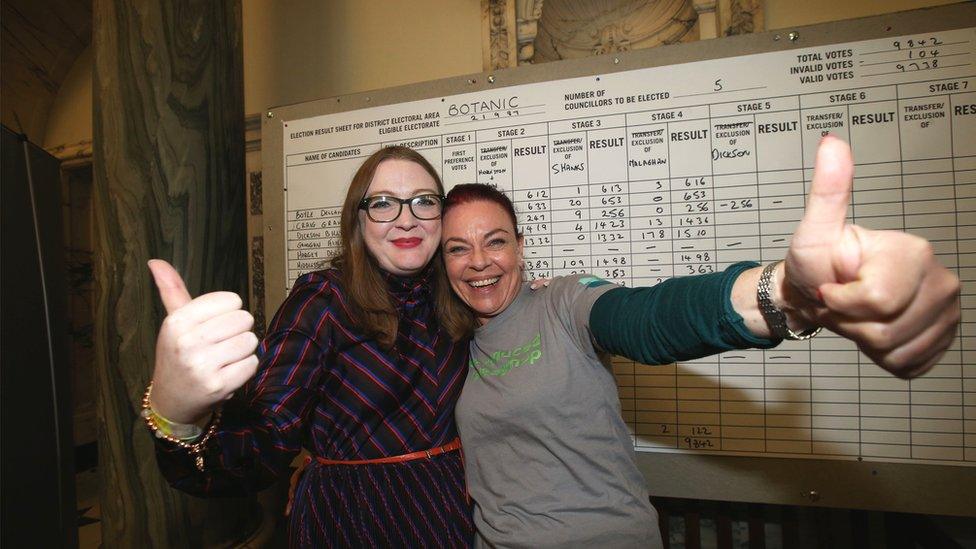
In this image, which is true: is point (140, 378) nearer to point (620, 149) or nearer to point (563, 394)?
point (563, 394)

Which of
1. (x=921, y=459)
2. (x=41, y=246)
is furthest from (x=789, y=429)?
(x=41, y=246)

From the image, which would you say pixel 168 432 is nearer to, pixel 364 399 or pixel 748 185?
pixel 364 399

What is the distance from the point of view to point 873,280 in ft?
1.39

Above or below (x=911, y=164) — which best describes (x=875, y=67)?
above

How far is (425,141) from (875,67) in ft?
4.18

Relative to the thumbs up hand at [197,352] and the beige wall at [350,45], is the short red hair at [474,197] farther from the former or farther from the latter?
the beige wall at [350,45]

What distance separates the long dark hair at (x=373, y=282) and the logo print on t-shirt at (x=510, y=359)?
10 cm

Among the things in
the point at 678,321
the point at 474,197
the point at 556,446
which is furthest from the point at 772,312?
the point at 474,197

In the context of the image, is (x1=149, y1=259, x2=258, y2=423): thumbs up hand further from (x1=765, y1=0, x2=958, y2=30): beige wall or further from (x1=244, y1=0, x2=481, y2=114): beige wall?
(x1=765, y1=0, x2=958, y2=30): beige wall

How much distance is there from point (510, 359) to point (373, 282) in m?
0.36

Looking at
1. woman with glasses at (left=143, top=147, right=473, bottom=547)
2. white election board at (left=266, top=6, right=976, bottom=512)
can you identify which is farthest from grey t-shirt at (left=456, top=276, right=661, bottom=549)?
white election board at (left=266, top=6, right=976, bottom=512)

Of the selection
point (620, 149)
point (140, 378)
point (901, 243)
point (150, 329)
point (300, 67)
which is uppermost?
point (300, 67)

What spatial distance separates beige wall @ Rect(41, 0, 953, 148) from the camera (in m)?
2.07

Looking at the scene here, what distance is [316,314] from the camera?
3.03 ft
